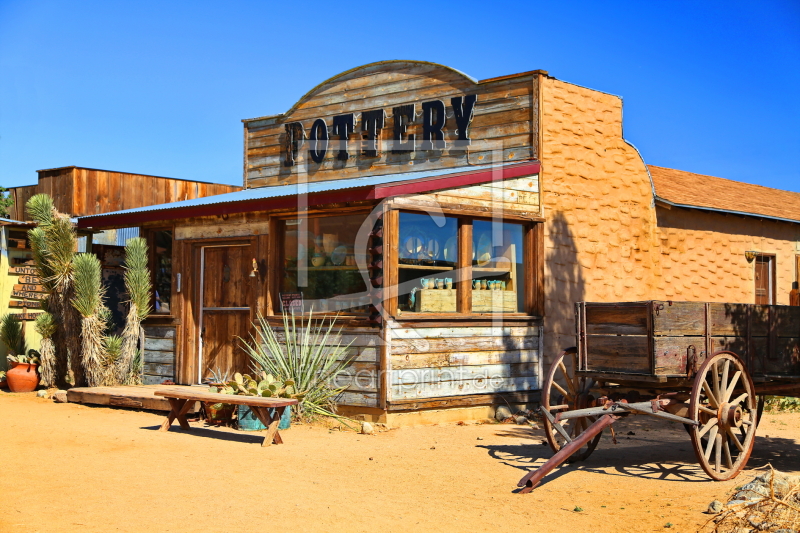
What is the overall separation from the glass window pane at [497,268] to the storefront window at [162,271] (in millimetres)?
4868

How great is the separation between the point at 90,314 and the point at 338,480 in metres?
6.37

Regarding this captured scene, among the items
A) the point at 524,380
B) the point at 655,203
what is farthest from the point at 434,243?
the point at 655,203

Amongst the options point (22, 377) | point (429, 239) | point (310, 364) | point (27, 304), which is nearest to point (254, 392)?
point (310, 364)

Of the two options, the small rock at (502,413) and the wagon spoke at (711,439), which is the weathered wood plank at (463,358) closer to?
the small rock at (502,413)

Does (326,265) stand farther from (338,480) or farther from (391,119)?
(338,480)

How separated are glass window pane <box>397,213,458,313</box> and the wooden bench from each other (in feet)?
7.26

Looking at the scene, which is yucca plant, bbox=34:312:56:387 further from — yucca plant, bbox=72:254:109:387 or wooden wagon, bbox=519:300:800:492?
wooden wagon, bbox=519:300:800:492

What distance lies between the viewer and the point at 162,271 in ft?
40.5

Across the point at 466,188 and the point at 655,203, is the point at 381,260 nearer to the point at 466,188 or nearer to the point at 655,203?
the point at 466,188

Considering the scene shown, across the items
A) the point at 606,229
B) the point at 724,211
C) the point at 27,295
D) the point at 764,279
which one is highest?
the point at 724,211

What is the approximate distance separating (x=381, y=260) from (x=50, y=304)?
573 centimetres

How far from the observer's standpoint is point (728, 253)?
13984 mm

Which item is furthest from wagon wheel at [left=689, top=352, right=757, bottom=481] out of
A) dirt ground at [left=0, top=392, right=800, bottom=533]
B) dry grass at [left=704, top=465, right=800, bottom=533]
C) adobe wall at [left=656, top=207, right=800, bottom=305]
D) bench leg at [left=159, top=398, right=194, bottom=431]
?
adobe wall at [left=656, top=207, right=800, bottom=305]

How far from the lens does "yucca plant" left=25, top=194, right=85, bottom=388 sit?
11.7 metres
